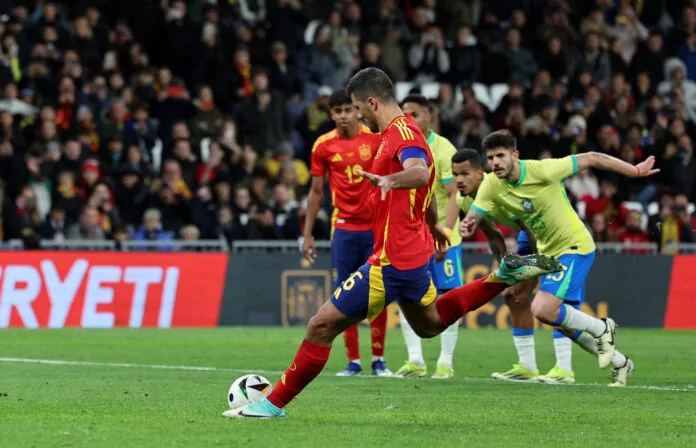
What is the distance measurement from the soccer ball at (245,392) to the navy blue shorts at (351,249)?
158 inches

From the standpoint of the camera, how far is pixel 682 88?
1041 inches

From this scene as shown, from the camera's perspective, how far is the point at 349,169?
497 inches

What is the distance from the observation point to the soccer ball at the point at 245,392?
862 centimetres

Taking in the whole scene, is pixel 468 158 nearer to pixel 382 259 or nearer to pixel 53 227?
pixel 382 259

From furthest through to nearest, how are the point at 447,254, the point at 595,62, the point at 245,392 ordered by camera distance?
1. the point at 595,62
2. the point at 447,254
3. the point at 245,392

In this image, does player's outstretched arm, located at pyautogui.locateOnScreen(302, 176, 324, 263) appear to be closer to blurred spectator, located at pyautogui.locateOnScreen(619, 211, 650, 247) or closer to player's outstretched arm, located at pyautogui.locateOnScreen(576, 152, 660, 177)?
player's outstretched arm, located at pyautogui.locateOnScreen(576, 152, 660, 177)

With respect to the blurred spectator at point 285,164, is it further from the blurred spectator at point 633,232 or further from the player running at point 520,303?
the player running at point 520,303

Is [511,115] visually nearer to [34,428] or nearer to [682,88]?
[682,88]

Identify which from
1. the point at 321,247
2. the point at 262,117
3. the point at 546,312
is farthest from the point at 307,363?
the point at 262,117

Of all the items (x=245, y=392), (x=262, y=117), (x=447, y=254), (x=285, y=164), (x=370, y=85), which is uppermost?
(x=262, y=117)

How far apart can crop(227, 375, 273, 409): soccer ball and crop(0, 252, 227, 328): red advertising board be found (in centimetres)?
1183

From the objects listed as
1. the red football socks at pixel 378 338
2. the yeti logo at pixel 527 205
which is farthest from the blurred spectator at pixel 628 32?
the yeti logo at pixel 527 205

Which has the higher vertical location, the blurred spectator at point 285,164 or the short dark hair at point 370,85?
the short dark hair at point 370,85

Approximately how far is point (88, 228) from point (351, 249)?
9.15 metres
